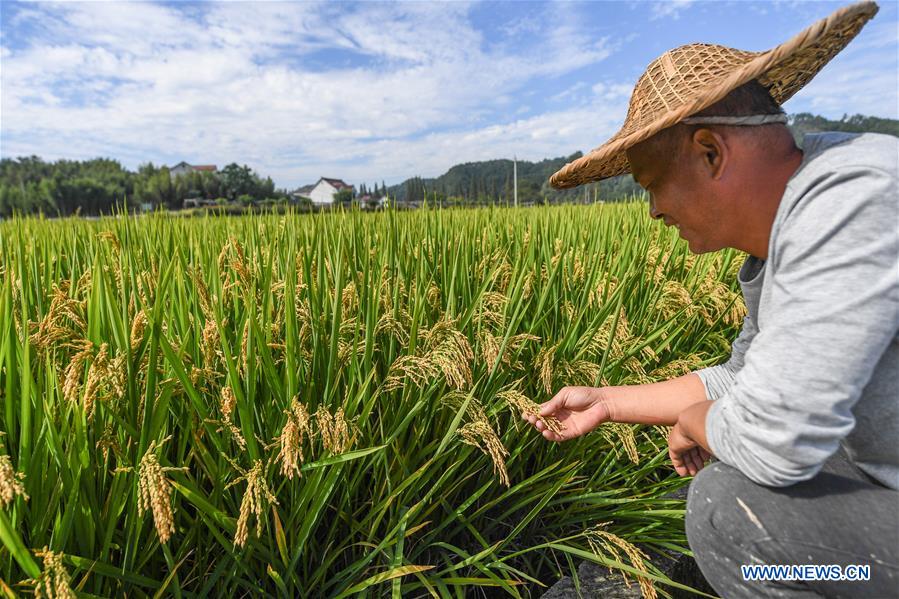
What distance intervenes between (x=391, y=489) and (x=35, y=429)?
0.86 m

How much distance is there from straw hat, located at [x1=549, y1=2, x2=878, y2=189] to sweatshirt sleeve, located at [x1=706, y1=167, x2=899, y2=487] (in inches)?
10.5

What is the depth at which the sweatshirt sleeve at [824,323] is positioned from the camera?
34.2 inches

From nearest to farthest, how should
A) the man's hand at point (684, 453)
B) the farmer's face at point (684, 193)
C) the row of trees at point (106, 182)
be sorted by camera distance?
the farmer's face at point (684, 193) → the man's hand at point (684, 453) → the row of trees at point (106, 182)

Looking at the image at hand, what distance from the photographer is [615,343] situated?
1830 mm

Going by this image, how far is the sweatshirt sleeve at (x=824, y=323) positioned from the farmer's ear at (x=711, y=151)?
179 mm

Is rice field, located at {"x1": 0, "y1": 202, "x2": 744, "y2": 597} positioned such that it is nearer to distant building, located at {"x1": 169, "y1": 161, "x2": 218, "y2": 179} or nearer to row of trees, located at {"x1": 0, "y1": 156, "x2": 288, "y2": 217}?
row of trees, located at {"x1": 0, "y1": 156, "x2": 288, "y2": 217}

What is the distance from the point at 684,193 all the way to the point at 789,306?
355mm

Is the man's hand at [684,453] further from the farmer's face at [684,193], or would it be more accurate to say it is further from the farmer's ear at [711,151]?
the farmer's ear at [711,151]

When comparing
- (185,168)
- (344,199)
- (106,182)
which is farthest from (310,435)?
(185,168)

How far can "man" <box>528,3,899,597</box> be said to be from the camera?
0.88m

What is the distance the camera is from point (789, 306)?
94 cm

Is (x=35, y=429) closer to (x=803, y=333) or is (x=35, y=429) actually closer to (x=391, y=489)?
(x=391, y=489)

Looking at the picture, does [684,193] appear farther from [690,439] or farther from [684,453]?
[684,453]

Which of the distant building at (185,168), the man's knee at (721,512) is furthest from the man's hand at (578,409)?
the distant building at (185,168)
